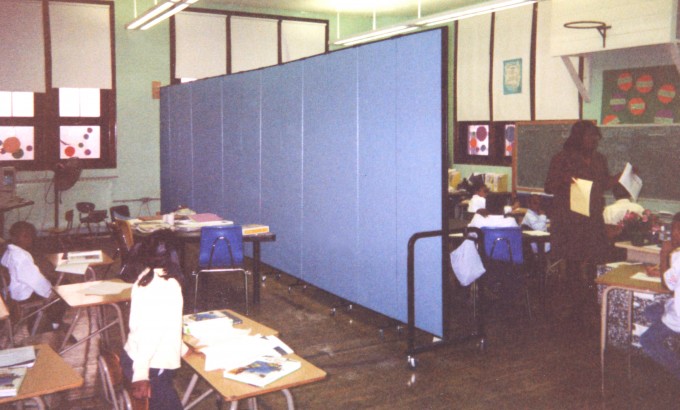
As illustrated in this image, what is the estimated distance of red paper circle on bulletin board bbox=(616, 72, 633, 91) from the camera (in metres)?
7.57

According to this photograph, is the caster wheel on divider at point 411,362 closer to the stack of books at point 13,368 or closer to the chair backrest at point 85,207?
the stack of books at point 13,368

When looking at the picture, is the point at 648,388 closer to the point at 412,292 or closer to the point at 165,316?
the point at 412,292

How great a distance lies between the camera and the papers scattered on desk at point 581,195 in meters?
4.73

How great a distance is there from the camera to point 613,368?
13.9 feet

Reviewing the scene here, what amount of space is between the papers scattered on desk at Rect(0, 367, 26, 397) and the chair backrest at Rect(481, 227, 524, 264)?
3.63m

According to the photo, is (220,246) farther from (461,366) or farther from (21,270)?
(461,366)

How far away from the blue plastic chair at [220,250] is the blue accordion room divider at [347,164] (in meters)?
0.77

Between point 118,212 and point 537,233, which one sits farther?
point 118,212

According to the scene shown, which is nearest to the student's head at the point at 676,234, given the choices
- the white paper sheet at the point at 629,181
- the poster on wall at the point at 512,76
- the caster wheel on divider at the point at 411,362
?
the white paper sheet at the point at 629,181

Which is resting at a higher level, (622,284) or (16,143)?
(16,143)

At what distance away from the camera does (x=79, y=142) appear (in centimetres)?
972

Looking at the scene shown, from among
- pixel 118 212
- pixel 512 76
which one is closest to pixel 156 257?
pixel 118 212

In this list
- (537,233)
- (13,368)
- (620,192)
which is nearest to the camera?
(13,368)

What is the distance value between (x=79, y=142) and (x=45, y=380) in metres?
8.14
